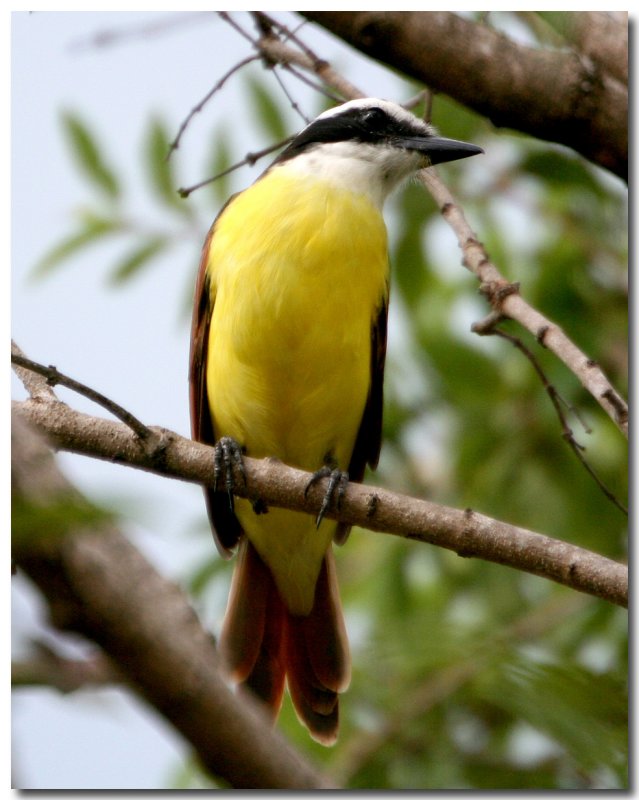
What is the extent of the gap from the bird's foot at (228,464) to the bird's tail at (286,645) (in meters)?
0.59

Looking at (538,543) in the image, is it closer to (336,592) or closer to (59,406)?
(59,406)

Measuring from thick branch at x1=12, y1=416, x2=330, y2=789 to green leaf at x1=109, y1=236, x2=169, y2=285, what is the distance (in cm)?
189

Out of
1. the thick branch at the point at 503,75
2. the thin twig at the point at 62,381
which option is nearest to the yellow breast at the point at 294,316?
the thick branch at the point at 503,75

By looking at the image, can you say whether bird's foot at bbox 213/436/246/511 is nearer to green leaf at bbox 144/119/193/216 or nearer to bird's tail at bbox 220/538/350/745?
bird's tail at bbox 220/538/350/745

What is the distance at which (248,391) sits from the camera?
2.38 meters

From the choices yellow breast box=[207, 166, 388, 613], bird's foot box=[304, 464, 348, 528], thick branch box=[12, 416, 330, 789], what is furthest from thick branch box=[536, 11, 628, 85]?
thick branch box=[12, 416, 330, 789]

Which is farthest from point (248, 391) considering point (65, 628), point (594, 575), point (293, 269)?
A: point (65, 628)

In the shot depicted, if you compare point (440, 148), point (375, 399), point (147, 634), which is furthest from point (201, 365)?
point (147, 634)

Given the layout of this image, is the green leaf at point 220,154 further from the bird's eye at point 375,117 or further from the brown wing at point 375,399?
the brown wing at point 375,399

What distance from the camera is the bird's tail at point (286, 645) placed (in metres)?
2.39

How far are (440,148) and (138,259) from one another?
756mm
